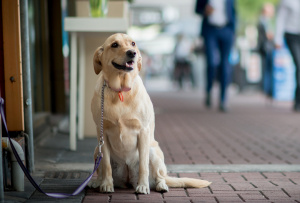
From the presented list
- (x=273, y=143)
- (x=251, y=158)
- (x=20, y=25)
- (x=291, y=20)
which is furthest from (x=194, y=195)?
(x=291, y=20)

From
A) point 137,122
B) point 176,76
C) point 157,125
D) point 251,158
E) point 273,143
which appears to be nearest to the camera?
point 137,122

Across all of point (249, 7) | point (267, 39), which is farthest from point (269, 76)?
point (249, 7)

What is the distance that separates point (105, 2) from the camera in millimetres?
5371

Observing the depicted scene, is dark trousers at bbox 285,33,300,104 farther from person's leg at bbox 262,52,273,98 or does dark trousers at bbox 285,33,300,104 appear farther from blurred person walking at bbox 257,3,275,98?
blurred person walking at bbox 257,3,275,98

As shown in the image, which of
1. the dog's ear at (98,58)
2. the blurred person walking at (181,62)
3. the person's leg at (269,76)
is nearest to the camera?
the dog's ear at (98,58)

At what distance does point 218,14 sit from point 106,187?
21.3ft

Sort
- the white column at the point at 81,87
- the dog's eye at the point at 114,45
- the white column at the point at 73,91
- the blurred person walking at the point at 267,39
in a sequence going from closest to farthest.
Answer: the dog's eye at the point at 114,45
the white column at the point at 73,91
the white column at the point at 81,87
the blurred person walking at the point at 267,39

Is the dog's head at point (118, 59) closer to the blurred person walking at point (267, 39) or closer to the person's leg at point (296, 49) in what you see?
the person's leg at point (296, 49)

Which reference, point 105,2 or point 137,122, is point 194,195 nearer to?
point 137,122

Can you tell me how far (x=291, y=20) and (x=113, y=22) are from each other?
5.42 m

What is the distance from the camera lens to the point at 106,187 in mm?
3512

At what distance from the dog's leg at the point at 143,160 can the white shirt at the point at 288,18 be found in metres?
6.68

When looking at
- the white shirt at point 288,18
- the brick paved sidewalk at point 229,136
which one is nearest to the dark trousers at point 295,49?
the white shirt at point 288,18

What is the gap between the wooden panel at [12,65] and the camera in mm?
3955
